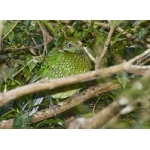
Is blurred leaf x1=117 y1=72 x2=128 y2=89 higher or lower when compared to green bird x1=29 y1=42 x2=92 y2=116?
lower

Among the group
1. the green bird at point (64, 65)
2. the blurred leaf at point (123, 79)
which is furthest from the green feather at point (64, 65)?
the blurred leaf at point (123, 79)

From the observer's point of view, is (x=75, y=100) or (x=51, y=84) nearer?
(x=51, y=84)

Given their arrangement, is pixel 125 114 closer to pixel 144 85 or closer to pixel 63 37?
pixel 144 85

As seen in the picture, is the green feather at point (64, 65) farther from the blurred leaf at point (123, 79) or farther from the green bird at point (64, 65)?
the blurred leaf at point (123, 79)

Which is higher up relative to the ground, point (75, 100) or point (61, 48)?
point (61, 48)

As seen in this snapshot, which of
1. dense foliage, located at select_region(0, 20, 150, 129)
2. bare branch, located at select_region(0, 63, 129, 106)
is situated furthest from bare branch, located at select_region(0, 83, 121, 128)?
bare branch, located at select_region(0, 63, 129, 106)

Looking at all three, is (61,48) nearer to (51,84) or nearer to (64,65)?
(64,65)

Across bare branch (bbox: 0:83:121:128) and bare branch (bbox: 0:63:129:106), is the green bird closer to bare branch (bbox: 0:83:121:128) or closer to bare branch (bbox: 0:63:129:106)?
bare branch (bbox: 0:83:121:128)

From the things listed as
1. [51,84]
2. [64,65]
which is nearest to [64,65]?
[64,65]
